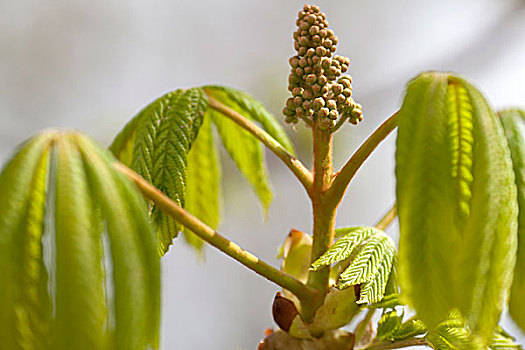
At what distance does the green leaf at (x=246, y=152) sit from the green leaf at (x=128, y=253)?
31 centimetres

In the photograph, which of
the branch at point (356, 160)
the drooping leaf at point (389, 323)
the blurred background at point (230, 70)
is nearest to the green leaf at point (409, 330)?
the drooping leaf at point (389, 323)

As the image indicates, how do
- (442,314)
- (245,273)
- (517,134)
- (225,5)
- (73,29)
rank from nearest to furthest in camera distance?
(442,314), (517,134), (73,29), (225,5), (245,273)

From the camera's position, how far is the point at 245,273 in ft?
4.71

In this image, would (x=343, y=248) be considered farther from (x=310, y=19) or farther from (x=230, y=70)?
(x=230, y=70)

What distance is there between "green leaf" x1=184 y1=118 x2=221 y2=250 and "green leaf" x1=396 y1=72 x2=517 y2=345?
1.08 ft

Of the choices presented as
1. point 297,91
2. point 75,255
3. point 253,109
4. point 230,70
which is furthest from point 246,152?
point 230,70

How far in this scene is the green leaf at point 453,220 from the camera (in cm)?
32

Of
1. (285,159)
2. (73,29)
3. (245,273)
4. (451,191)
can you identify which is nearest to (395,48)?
(245,273)

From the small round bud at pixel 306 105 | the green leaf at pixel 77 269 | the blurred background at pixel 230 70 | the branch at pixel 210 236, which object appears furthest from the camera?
the blurred background at pixel 230 70

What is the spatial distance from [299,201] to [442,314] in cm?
114

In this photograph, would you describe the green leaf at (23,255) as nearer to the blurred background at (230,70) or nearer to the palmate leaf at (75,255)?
the palmate leaf at (75,255)

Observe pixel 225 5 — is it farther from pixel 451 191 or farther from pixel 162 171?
pixel 451 191

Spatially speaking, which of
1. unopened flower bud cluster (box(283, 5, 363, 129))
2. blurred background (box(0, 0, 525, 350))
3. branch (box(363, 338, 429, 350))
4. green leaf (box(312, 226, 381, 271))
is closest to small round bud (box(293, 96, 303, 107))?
unopened flower bud cluster (box(283, 5, 363, 129))

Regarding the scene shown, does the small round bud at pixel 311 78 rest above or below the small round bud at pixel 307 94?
above
